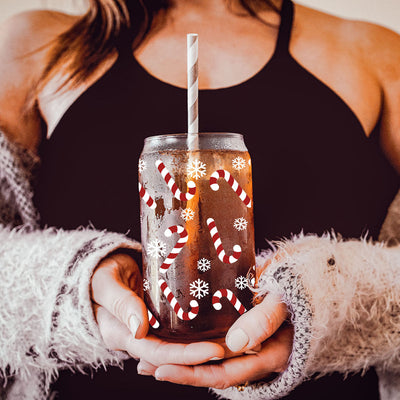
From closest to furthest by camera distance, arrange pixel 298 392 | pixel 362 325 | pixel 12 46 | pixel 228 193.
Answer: pixel 228 193 → pixel 362 325 → pixel 298 392 → pixel 12 46

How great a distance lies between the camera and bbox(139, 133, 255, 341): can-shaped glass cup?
47 centimetres

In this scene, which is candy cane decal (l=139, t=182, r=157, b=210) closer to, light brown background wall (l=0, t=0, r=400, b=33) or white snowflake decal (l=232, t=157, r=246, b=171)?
white snowflake decal (l=232, t=157, r=246, b=171)

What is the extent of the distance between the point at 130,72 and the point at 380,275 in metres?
0.65

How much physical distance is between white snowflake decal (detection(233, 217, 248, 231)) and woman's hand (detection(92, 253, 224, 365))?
0.15 m

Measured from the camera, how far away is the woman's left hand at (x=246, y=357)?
17.7 inches

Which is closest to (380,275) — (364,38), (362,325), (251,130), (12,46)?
(362,325)

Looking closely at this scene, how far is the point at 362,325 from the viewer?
24.4 inches

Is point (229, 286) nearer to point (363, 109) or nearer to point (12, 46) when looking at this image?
point (363, 109)

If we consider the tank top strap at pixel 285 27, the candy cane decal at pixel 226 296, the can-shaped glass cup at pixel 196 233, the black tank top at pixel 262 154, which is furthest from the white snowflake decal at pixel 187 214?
the tank top strap at pixel 285 27

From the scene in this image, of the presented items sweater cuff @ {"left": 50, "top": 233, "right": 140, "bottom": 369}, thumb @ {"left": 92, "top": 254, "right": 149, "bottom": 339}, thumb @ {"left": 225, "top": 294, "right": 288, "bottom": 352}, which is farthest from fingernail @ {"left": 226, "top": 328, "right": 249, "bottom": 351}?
sweater cuff @ {"left": 50, "top": 233, "right": 140, "bottom": 369}

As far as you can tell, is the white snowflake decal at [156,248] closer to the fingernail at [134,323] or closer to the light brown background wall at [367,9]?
the fingernail at [134,323]

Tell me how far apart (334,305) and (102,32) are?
2.47 ft

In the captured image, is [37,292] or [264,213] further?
[264,213]

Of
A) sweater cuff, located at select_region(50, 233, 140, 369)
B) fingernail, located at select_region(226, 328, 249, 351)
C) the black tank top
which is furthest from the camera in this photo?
the black tank top
